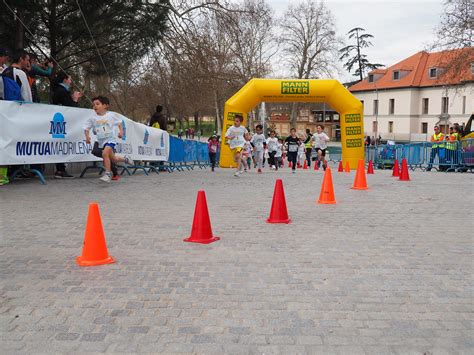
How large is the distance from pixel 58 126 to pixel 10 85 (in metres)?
1.34

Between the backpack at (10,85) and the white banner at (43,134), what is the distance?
296 mm

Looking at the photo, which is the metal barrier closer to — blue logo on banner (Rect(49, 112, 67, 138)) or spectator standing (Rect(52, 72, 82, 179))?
spectator standing (Rect(52, 72, 82, 179))

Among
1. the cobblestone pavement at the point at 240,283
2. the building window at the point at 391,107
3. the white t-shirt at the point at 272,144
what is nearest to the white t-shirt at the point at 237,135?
the cobblestone pavement at the point at 240,283

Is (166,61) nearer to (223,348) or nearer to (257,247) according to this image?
(257,247)

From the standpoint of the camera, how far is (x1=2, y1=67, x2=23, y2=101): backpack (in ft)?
29.7

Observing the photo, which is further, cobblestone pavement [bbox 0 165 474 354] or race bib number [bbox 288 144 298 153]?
→ race bib number [bbox 288 144 298 153]

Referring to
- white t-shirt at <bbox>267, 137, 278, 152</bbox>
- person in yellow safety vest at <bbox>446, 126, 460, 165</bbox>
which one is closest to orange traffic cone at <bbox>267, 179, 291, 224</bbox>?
white t-shirt at <bbox>267, 137, 278, 152</bbox>

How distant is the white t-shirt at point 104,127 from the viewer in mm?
10188

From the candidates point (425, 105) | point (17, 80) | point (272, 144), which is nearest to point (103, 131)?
point (17, 80)

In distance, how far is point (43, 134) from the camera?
9.61 metres

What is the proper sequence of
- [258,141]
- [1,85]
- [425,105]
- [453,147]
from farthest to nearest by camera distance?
[425,105] → [453,147] → [258,141] → [1,85]

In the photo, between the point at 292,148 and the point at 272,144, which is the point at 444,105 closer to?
the point at 272,144

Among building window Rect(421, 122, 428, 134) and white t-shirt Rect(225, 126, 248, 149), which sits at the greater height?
building window Rect(421, 122, 428, 134)

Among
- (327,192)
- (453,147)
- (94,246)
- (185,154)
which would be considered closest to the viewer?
(94,246)
